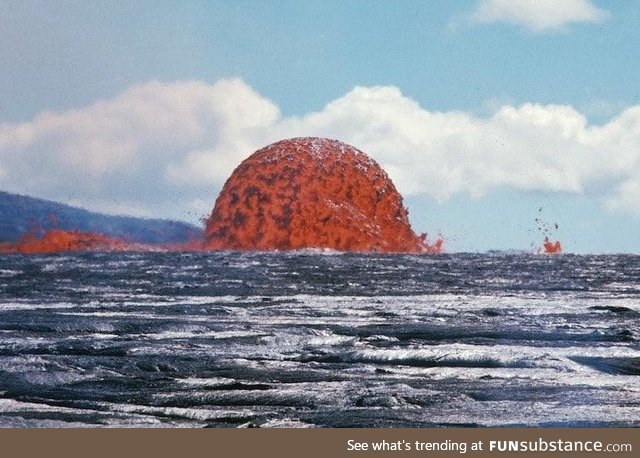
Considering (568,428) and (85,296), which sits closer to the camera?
(568,428)

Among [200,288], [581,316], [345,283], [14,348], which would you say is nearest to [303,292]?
[200,288]

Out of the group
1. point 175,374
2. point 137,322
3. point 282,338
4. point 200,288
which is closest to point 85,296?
point 200,288

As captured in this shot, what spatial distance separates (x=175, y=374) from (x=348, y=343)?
91.3 inches

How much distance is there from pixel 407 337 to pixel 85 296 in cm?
842

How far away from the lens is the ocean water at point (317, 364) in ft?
19.4

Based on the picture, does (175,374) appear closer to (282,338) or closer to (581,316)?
(282,338)

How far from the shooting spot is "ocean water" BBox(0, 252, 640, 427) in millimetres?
5898

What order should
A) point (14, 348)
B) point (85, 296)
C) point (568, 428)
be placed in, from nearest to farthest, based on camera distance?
1. point (568, 428)
2. point (14, 348)
3. point (85, 296)

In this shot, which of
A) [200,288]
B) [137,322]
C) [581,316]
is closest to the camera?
[137,322]

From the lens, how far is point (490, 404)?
6160mm

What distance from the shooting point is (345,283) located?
71.5 feet

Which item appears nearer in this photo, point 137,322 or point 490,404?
point 490,404

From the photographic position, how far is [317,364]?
7.78 m

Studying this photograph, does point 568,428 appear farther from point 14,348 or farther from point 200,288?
point 200,288
